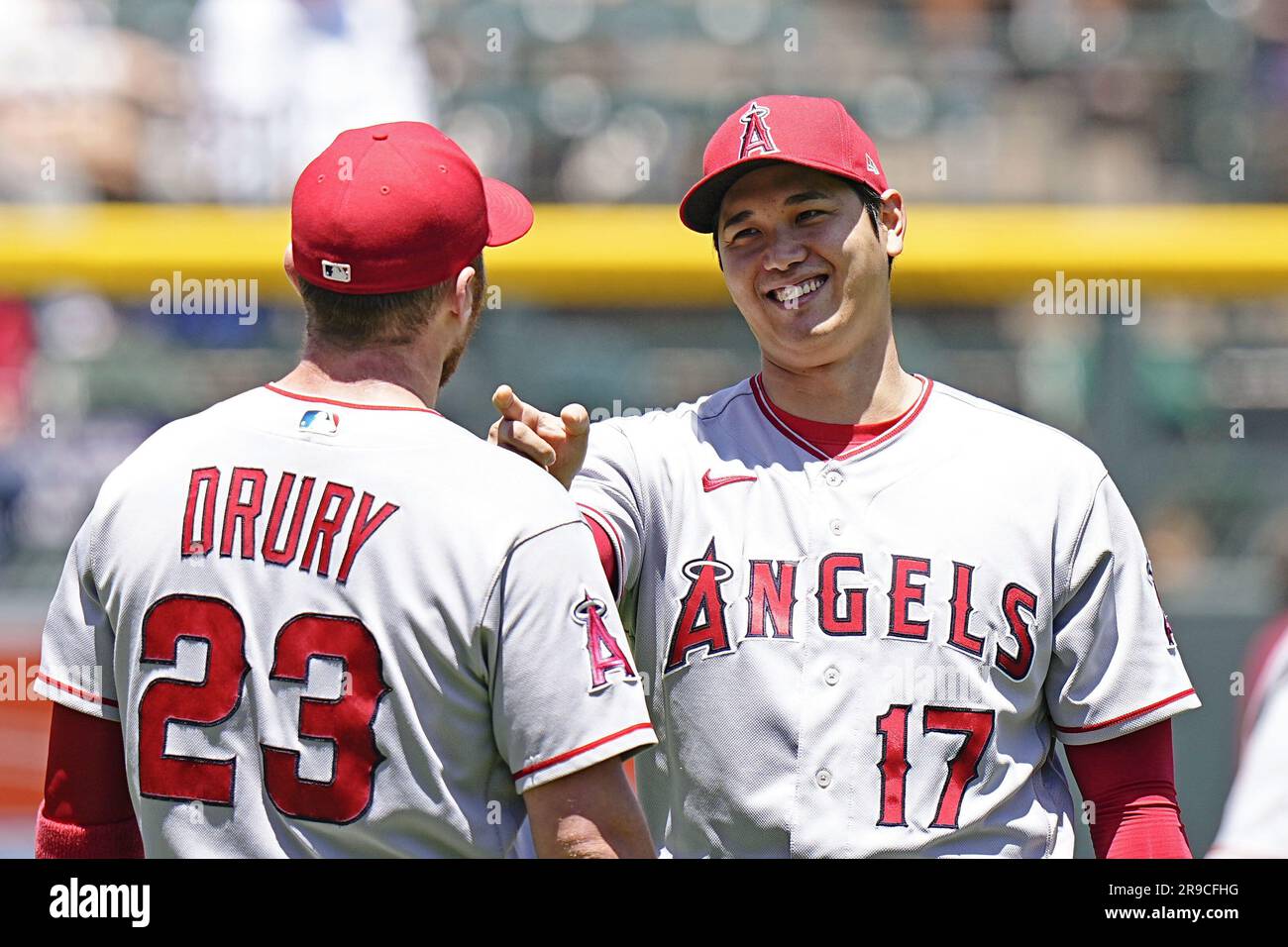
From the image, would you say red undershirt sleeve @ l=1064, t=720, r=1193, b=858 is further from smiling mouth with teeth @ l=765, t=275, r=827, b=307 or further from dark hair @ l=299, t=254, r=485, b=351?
dark hair @ l=299, t=254, r=485, b=351

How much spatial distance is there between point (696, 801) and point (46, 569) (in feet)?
13.8

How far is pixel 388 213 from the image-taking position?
6.06 feet

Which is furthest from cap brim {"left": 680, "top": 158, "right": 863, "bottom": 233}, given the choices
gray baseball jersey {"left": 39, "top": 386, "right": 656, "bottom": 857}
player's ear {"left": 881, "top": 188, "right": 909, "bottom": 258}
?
gray baseball jersey {"left": 39, "top": 386, "right": 656, "bottom": 857}

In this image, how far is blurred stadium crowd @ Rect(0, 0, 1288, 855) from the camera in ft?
19.3

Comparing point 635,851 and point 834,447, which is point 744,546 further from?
point 635,851

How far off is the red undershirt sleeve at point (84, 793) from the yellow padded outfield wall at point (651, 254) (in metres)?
4.21

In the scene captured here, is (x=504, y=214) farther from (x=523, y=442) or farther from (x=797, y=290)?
(x=797, y=290)

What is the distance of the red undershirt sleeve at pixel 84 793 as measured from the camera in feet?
6.30

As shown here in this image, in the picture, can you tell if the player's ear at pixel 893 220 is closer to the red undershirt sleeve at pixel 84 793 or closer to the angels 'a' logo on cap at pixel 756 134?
the angels 'a' logo on cap at pixel 756 134

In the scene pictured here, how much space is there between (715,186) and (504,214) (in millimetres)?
353

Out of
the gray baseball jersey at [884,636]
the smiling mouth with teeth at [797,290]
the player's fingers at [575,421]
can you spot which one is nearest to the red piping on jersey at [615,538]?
the gray baseball jersey at [884,636]

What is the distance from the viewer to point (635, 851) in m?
1.78

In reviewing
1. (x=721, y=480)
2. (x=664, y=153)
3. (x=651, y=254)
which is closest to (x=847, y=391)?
(x=721, y=480)

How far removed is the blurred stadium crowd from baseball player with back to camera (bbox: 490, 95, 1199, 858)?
3681 mm
